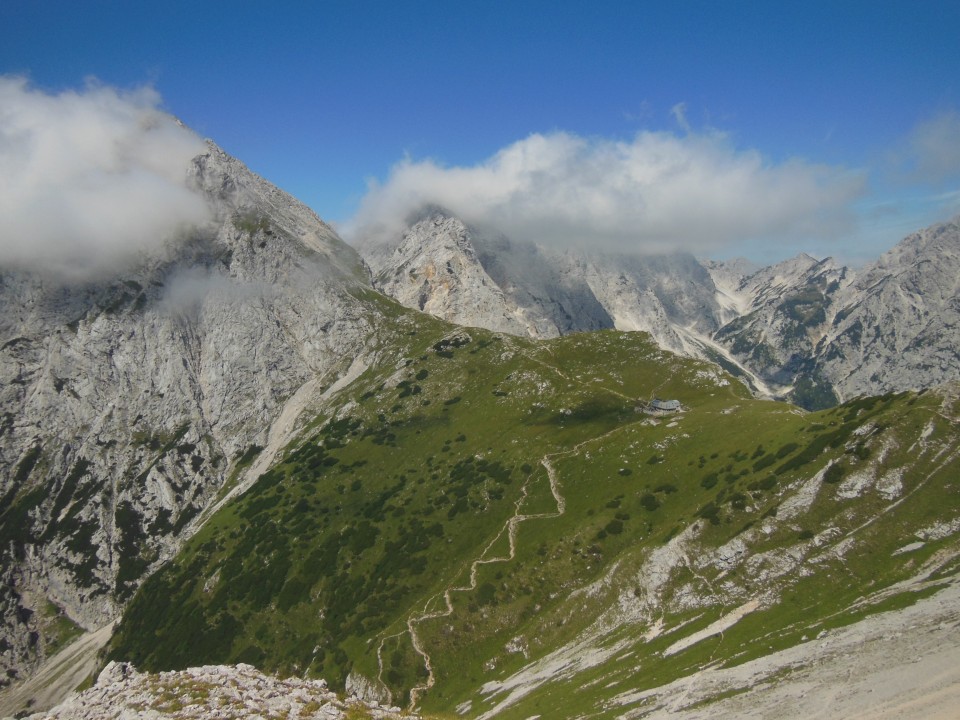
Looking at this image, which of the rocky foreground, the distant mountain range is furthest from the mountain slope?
the rocky foreground

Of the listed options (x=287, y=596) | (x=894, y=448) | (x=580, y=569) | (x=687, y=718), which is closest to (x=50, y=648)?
(x=287, y=596)

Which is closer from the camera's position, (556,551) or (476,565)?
(556,551)

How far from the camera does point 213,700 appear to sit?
114ft

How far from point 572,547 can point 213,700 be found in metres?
75.8

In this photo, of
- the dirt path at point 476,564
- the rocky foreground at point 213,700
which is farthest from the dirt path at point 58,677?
the rocky foreground at point 213,700

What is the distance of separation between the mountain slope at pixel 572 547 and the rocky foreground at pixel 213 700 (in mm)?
29161

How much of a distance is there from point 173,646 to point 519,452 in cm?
9306

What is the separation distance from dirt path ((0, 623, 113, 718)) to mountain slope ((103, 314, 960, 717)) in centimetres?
1661

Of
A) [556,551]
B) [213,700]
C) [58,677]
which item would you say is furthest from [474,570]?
[58,677]

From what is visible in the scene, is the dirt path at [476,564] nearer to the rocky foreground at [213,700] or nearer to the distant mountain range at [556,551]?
the distant mountain range at [556,551]

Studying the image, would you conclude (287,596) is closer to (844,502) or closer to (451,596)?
(451,596)

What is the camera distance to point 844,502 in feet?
255

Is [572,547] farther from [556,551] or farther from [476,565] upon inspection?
[476,565]

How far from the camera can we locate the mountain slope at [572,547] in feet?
224
